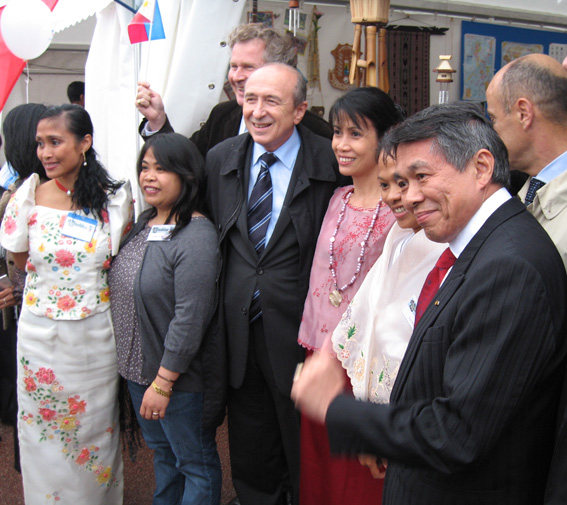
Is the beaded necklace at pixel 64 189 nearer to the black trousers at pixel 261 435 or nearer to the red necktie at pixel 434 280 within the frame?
the black trousers at pixel 261 435

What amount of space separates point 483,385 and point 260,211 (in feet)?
4.38

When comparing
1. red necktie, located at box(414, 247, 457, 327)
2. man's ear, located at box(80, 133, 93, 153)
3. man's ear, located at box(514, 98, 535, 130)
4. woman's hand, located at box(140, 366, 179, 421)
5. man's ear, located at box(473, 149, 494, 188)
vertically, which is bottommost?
woman's hand, located at box(140, 366, 179, 421)

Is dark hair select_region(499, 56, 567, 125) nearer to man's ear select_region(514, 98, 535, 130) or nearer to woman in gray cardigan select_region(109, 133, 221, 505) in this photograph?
man's ear select_region(514, 98, 535, 130)

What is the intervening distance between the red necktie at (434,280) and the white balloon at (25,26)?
2.26 m

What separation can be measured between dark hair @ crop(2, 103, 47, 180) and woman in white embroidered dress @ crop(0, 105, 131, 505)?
22 centimetres

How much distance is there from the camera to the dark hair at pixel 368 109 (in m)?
2.09

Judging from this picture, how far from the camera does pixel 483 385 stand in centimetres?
112

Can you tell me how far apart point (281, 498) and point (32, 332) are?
1289 millimetres

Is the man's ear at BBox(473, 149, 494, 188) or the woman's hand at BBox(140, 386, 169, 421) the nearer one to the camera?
the man's ear at BBox(473, 149, 494, 188)

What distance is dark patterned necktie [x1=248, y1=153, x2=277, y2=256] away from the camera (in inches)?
89.7

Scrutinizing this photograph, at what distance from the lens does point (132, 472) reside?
10.5 feet

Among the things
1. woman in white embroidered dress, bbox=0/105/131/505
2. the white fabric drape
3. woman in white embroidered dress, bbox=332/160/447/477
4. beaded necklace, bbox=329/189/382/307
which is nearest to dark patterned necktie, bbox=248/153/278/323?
beaded necklace, bbox=329/189/382/307

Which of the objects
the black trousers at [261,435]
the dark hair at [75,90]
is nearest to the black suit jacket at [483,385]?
the black trousers at [261,435]

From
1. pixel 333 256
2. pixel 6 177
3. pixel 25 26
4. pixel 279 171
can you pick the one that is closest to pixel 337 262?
pixel 333 256
